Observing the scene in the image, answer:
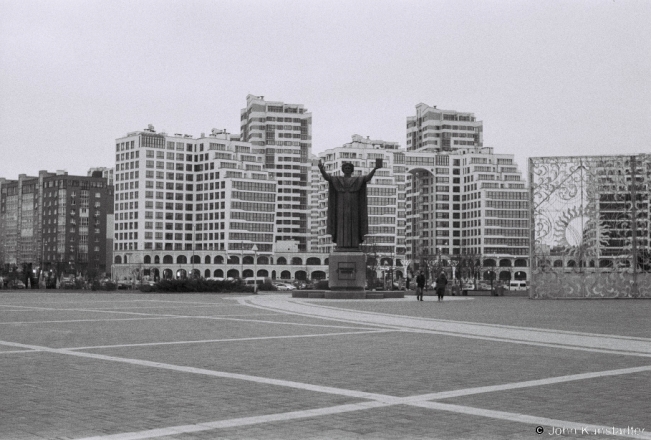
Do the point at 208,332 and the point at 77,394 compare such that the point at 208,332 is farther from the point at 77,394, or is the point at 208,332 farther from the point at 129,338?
the point at 77,394

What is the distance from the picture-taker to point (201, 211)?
184 meters

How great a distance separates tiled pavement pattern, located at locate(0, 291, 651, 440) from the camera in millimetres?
7715

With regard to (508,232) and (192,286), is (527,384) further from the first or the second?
(508,232)

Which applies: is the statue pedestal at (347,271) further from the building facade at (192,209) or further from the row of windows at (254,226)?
the row of windows at (254,226)

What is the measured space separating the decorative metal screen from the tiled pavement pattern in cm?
2462

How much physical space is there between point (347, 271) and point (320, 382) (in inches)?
1147

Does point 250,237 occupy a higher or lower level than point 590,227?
higher

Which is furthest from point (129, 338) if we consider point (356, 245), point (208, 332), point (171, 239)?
point (171, 239)

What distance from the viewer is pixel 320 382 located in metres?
10.5

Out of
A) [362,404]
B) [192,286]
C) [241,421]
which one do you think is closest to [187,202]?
[192,286]

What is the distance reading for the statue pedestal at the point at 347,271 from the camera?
39.6 metres

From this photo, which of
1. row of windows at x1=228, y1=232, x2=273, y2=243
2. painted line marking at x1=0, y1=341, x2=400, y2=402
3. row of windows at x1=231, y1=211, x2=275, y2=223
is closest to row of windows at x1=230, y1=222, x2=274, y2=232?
row of windows at x1=231, y1=211, x2=275, y2=223

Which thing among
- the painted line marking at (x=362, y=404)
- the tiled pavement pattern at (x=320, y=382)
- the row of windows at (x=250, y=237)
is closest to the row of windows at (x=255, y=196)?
the row of windows at (x=250, y=237)

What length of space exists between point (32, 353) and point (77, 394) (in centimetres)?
463
